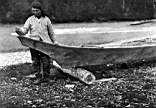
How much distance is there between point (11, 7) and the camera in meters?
18.0

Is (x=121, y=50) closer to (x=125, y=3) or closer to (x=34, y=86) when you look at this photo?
(x=34, y=86)

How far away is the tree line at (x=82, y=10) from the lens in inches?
712

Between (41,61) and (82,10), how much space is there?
1310 cm

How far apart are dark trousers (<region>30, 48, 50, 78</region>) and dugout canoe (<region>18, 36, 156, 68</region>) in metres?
0.35

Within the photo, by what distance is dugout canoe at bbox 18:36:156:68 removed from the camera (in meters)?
6.69

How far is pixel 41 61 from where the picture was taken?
713cm

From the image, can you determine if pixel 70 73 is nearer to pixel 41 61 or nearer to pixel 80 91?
pixel 41 61

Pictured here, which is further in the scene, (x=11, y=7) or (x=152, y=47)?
(x=11, y=7)

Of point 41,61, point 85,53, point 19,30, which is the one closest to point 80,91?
point 85,53

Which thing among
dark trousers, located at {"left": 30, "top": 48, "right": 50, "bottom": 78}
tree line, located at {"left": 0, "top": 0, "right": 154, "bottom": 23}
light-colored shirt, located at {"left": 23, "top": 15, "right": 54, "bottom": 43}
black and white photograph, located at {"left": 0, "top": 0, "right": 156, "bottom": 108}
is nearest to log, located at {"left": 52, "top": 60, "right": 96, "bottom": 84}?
black and white photograph, located at {"left": 0, "top": 0, "right": 156, "bottom": 108}

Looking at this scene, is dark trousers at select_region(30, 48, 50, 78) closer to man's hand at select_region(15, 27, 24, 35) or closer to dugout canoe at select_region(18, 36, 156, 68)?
dugout canoe at select_region(18, 36, 156, 68)

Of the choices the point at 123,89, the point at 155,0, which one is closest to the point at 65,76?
the point at 123,89

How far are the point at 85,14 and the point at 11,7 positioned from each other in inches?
180

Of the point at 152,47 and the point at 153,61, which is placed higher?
the point at 152,47
